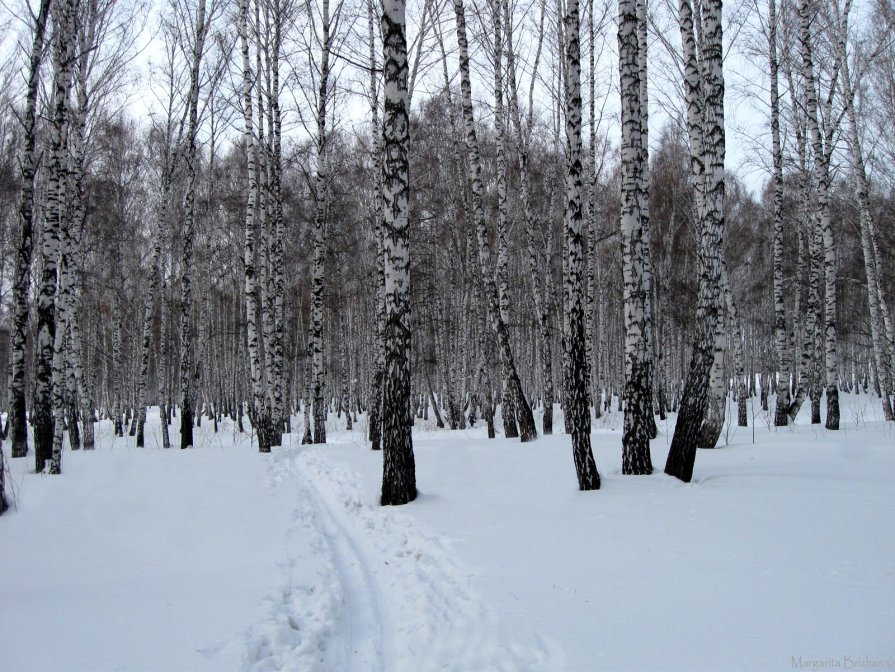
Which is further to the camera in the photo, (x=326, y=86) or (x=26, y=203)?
(x=326, y=86)

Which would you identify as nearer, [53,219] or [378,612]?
[378,612]

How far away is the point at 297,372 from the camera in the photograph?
38.2 meters

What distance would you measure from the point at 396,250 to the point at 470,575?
3684mm

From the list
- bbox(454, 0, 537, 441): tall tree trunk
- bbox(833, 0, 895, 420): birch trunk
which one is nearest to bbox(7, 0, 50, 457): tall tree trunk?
bbox(454, 0, 537, 441): tall tree trunk

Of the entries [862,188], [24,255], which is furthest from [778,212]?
[24,255]

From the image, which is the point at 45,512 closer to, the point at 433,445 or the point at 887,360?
the point at 433,445

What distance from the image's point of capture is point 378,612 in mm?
3734

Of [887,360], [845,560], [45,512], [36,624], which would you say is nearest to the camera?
[36,624]

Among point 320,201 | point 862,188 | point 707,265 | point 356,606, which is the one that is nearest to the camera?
point 356,606

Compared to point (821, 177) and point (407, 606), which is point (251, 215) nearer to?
point (407, 606)

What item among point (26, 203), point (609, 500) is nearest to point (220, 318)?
point (26, 203)

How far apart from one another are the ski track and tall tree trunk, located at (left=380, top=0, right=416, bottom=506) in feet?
2.44

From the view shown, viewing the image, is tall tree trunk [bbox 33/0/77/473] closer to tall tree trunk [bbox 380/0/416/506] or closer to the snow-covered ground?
the snow-covered ground

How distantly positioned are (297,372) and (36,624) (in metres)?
36.4
